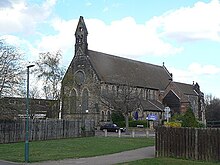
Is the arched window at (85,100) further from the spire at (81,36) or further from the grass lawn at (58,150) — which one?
the grass lawn at (58,150)

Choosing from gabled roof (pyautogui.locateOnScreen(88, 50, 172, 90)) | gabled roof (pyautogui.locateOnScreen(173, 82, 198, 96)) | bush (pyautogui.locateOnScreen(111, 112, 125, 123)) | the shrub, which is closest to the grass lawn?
→ the shrub

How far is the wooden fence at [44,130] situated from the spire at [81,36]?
35.7 metres

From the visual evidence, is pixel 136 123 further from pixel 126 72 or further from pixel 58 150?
pixel 58 150

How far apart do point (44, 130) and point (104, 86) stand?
116ft

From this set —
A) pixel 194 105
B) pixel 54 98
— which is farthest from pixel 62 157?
pixel 194 105

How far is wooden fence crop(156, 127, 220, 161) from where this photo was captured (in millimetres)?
17984

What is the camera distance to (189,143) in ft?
62.1

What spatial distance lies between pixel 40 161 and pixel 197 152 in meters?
8.44

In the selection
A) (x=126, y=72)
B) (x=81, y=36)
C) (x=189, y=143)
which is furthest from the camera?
(x=126, y=72)

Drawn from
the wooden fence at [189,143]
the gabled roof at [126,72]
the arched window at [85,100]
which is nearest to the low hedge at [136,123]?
the gabled roof at [126,72]

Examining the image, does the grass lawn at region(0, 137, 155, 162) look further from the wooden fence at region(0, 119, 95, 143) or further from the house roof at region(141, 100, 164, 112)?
the house roof at region(141, 100, 164, 112)

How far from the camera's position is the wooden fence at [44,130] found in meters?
34.6

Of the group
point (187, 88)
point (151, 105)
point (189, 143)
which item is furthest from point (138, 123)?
point (189, 143)

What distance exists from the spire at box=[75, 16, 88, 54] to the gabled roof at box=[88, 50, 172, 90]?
2.22 m
